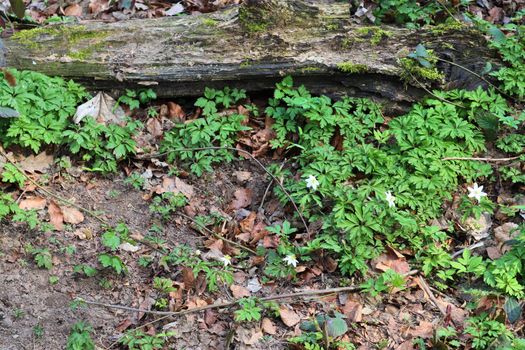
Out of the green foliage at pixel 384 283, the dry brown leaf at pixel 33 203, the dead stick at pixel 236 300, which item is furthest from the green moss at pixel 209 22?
the green foliage at pixel 384 283

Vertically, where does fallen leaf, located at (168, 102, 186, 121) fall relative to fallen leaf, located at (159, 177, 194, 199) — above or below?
above

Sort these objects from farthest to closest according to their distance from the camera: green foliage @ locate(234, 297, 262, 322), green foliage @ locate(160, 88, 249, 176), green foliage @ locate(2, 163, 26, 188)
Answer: green foliage @ locate(160, 88, 249, 176) → green foliage @ locate(2, 163, 26, 188) → green foliage @ locate(234, 297, 262, 322)

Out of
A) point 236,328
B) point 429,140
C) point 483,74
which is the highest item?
point 483,74

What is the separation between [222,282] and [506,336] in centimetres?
194

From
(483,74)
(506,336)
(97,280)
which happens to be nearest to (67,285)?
(97,280)

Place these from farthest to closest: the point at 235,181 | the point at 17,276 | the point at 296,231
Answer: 1. the point at 235,181
2. the point at 296,231
3. the point at 17,276

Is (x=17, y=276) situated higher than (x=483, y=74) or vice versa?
(x=483, y=74)

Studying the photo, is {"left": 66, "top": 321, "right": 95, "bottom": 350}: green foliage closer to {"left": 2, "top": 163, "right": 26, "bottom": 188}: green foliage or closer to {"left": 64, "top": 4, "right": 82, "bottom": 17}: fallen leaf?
{"left": 2, "top": 163, "right": 26, "bottom": 188}: green foliage

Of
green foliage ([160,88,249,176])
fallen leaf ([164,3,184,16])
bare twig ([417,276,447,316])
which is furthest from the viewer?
fallen leaf ([164,3,184,16])

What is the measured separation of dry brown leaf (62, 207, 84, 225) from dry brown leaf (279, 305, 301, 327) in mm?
1743

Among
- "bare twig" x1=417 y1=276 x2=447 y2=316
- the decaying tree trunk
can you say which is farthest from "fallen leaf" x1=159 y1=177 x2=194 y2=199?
"bare twig" x1=417 y1=276 x2=447 y2=316

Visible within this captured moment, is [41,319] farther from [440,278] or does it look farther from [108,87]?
[440,278]

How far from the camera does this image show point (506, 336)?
3643 millimetres

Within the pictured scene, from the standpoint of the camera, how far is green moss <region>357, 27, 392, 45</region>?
16.7ft
